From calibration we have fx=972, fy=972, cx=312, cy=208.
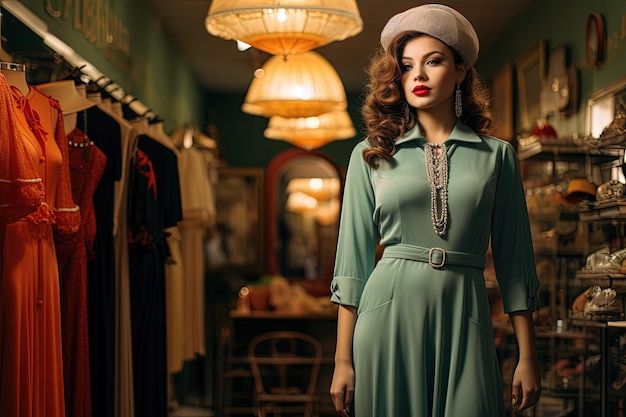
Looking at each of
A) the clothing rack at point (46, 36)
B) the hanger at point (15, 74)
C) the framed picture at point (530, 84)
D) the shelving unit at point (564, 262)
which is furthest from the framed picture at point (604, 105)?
the hanger at point (15, 74)

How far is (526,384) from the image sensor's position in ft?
7.43

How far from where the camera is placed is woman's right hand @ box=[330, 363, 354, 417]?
2.27 metres

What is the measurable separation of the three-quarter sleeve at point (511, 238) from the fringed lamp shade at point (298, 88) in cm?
334

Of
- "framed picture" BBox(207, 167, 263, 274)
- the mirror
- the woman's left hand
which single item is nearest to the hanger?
the woman's left hand

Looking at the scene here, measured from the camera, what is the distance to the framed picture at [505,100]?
6.77 metres

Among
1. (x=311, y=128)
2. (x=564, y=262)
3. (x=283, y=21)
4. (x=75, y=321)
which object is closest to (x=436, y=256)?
(x=75, y=321)

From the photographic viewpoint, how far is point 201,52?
26.2ft

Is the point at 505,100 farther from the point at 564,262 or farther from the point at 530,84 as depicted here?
the point at 564,262

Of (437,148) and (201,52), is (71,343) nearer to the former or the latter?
(437,148)

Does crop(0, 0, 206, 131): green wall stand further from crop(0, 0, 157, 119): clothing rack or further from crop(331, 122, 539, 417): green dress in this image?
crop(331, 122, 539, 417): green dress

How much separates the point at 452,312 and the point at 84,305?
150 centimetres

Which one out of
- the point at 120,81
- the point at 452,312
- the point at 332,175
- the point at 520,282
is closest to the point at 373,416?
the point at 452,312

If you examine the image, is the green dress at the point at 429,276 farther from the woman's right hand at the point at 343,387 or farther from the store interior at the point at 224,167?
the store interior at the point at 224,167

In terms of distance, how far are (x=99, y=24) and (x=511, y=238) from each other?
3015mm
